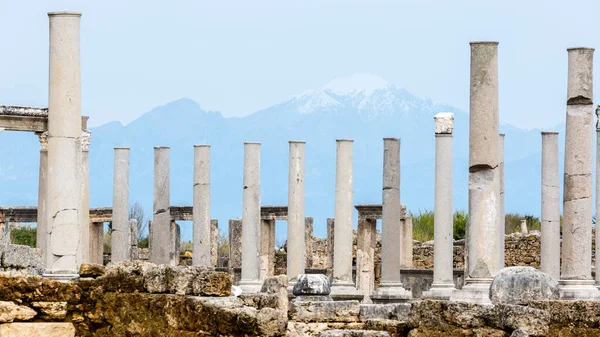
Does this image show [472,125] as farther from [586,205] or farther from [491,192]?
[586,205]

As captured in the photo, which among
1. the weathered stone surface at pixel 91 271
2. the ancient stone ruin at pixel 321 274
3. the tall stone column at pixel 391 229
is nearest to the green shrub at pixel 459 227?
the ancient stone ruin at pixel 321 274

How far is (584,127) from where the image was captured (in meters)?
25.2

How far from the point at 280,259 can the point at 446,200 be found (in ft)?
47.3

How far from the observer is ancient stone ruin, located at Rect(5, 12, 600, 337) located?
56.3ft

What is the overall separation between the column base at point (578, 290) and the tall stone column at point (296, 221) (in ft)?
38.6

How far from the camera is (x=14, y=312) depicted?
17953 mm

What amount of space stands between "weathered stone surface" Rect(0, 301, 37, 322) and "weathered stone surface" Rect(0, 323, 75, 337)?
9 centimetres

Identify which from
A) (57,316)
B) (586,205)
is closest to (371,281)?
(586,205)

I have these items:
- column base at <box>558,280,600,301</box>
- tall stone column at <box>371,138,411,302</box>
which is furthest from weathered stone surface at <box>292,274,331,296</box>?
tall stone column at <box>371,138,411,302</box>

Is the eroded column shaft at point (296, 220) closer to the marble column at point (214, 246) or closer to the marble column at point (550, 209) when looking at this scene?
the marble column at point (550, 209)

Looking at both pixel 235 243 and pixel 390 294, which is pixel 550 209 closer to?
pixel 390 294

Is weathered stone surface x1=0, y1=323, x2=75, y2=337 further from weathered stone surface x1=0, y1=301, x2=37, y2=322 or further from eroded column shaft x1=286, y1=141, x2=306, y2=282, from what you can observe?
eroded column shaft x1=286, y1=141, x2=306, y2=282

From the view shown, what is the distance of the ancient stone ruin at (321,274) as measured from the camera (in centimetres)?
1717

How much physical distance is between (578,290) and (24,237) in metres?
32.7
